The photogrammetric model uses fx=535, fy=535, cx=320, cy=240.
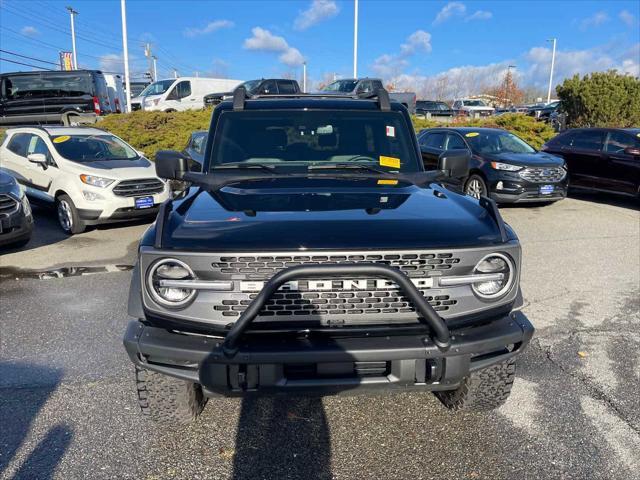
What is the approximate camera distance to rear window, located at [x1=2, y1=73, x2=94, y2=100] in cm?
1695

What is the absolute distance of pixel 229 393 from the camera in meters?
2.50

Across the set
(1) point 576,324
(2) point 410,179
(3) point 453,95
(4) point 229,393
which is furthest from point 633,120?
(3) point 453,95

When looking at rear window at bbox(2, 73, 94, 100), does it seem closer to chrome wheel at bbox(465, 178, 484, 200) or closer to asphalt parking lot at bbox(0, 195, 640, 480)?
chrome wheel at bbox(465, 178, 484, 200)

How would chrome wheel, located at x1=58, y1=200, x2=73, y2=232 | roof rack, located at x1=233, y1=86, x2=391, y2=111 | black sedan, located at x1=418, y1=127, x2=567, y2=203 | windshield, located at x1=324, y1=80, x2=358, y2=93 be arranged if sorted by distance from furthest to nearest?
A: 1. windshield, located at x1=324, y1=80, x2=358, y2=93
2. black sedan, located at x1=418, y1=127, x2=567, y2=203
3. chrome wheel, located at x1=58, y1=200, x2=73, y2=232
4. roof rack, located at x1=233, y1=86, x2=391, y2=111

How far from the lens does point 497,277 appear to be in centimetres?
266

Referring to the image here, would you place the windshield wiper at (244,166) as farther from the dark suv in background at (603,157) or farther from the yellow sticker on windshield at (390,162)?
the dark suv in background at (603,157)

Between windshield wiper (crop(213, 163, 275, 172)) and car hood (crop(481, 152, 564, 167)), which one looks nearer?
windshield wiper (crop(213, 163, 275, 172))

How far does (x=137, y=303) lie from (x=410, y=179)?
201 cm

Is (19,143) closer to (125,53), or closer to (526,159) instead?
(526,159)

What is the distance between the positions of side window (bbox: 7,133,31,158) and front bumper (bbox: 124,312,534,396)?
28.2ft

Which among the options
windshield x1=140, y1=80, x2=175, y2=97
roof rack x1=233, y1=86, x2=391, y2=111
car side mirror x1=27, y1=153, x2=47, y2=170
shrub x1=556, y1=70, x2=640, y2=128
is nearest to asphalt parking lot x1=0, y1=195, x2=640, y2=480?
roof rack x1=233, y1=86, x2=391, y2=111

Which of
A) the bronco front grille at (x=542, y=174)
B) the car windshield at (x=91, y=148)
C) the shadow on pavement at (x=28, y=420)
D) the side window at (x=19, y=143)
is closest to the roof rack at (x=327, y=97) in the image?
the shadow on pavement at (x=28, y=420)

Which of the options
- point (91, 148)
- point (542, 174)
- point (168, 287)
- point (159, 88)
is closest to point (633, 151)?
point (542, 174)

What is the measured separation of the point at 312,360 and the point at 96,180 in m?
7.23
